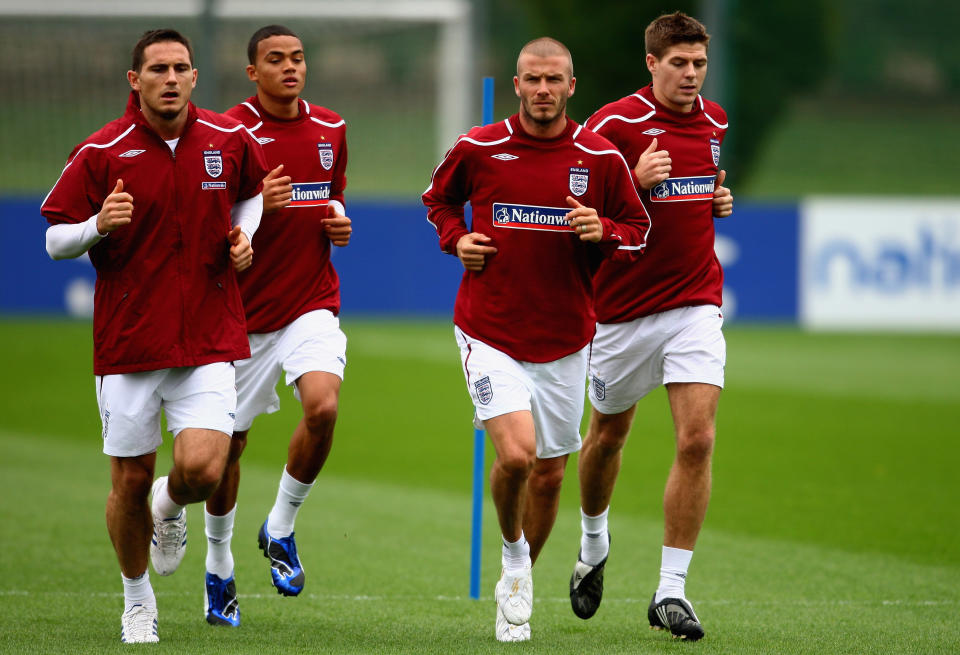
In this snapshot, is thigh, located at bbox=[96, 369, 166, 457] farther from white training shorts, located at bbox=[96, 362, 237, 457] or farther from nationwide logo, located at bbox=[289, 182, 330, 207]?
nationwide logo, located at bbox=[289, 182, 330, 207]

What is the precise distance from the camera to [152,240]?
5.88 m

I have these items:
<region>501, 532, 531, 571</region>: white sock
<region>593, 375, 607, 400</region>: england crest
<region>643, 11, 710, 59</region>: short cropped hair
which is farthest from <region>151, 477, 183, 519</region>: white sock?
<region>643, 11, 710, 59</region>: short cropped hair

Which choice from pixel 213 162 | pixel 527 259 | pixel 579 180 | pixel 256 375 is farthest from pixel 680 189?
pixel 256 375

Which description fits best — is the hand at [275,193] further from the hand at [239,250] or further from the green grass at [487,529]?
the green grass at [487,529]

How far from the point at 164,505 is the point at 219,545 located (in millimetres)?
376

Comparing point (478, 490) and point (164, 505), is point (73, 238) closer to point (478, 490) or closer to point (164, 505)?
point (164, 505)

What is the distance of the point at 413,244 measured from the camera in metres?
20.8

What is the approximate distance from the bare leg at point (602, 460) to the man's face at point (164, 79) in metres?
2.65

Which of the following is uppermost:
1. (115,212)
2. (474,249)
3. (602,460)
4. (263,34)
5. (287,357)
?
(263,34)

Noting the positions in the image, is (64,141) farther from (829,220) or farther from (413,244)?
(829,220)

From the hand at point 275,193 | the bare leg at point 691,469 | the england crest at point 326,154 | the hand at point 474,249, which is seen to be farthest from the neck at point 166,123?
the bare leg at point 691,469

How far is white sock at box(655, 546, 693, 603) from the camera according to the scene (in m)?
6.34

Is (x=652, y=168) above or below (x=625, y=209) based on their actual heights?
above

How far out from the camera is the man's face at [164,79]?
584 cm
